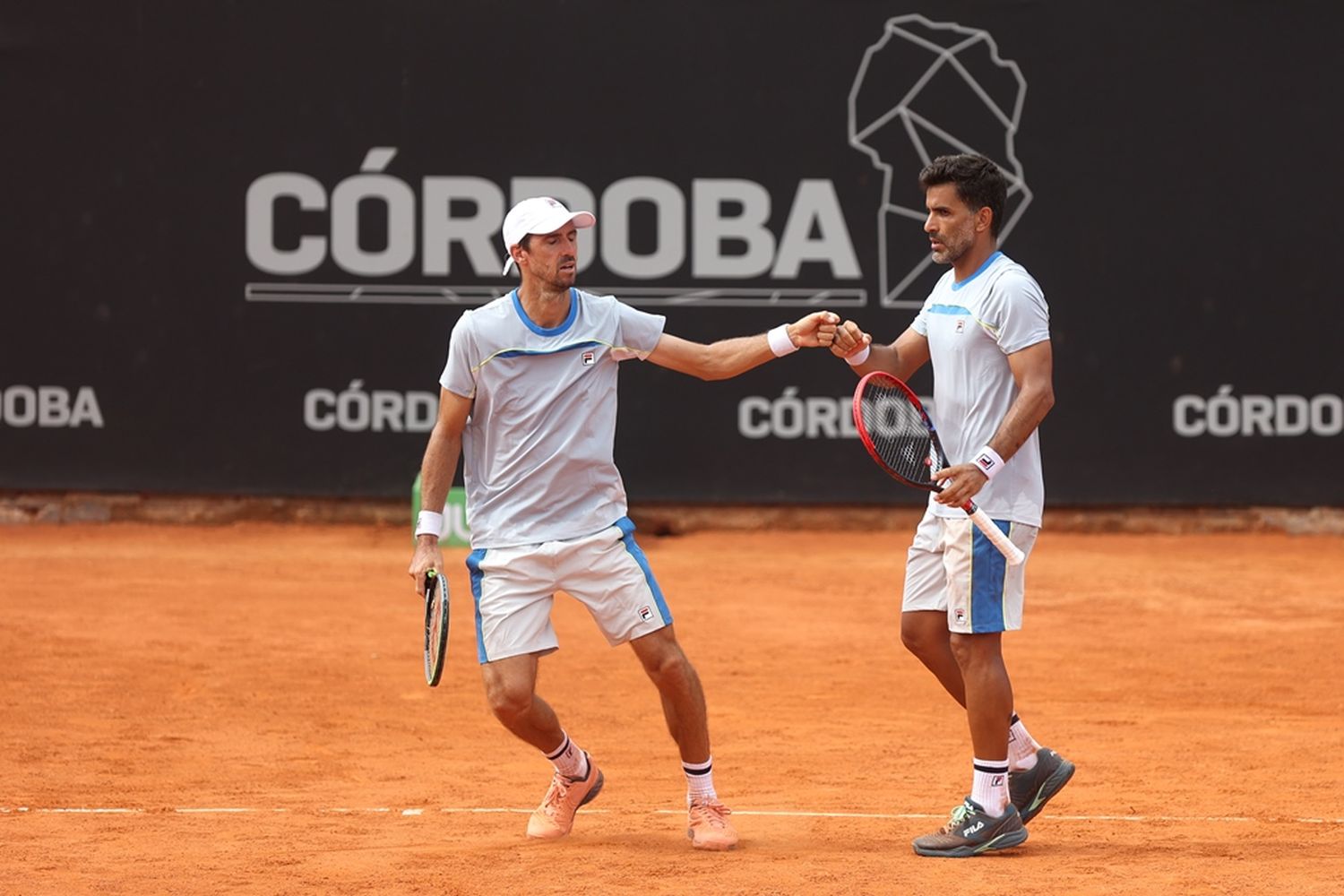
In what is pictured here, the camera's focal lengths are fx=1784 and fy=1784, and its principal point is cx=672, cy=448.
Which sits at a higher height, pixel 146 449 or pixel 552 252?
pixel 552 252

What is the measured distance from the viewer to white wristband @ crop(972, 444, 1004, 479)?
5.02m

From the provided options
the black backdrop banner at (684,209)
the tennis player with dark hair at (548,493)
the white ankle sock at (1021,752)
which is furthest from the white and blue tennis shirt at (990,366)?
the black backdrop banner at (684,209)

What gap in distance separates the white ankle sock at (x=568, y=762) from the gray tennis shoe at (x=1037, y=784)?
1336 millimetres

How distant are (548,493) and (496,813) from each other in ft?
3.99

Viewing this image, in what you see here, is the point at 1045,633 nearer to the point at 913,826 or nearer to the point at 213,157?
the point at 913,826

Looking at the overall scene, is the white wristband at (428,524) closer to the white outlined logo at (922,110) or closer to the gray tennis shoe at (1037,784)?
the gray tennis shoe at (1037,784)

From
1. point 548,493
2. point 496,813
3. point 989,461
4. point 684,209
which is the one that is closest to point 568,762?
point 496,813

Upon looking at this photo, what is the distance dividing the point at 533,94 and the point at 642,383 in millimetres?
2313

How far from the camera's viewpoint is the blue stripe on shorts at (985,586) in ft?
16.9

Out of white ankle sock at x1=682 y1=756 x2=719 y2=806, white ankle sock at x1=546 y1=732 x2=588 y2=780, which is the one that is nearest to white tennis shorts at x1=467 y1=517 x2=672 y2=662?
white ankle sock at x1=546 y1=732 x2=588 y2=780

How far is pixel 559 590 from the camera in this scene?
5.45 metres

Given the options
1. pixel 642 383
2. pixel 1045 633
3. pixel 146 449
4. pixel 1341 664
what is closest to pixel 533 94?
pixel 642 383

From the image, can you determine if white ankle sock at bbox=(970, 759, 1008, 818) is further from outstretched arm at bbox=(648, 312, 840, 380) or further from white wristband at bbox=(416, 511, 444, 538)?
white wristband at bbox=(416, 511, 444, 538)

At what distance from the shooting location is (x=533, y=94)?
1337cm
